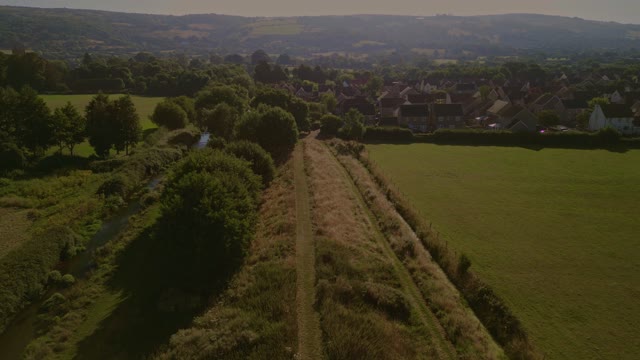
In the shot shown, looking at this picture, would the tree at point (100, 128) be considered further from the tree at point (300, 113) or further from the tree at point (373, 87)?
the tree at point (373, 87)

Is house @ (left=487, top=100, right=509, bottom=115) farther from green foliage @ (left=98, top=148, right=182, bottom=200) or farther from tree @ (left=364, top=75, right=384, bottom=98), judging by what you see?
green foliage @ (left=98, top=148, right=182, bottom=200)

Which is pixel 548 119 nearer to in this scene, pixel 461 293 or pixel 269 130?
pixel 269 130

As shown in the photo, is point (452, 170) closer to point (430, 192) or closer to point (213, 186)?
point (430, 192)

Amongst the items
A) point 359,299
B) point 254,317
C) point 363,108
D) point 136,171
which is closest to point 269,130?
point 136,171

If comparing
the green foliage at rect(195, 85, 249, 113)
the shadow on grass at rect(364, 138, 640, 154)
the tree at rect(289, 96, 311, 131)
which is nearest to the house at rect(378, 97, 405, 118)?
the tree at rect(289, 96, 311, 131)

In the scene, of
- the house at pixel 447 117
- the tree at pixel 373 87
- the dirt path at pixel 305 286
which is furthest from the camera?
the tree at pixel 373 87

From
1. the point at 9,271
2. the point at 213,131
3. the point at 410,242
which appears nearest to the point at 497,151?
the point at 410,242

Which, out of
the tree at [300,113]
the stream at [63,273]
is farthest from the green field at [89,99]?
the stream at [63,273]

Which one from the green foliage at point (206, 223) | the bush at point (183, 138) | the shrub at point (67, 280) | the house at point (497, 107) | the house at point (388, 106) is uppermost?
the house at point (497, 107)
